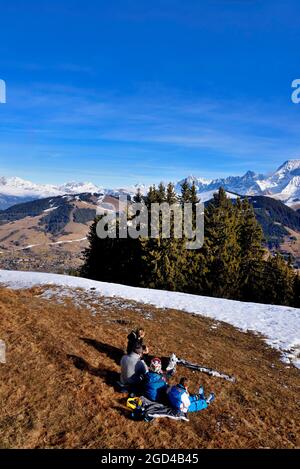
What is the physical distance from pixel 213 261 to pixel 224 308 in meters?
20.1

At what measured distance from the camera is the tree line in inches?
1797

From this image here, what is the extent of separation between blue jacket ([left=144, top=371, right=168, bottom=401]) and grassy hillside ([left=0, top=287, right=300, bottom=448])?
3.16 ft

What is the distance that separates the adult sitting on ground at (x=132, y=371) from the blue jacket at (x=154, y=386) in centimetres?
41

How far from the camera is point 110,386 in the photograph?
42.4 feet

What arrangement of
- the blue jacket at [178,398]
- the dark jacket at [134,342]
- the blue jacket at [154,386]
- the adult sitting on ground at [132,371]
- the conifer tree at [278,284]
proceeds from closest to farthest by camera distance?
the blue jacket at [178,398], the blue jacket at [154,386], the adult sitting on ground at [132,371], the dark jacket at [134,342], the conifer tree at [278,284]

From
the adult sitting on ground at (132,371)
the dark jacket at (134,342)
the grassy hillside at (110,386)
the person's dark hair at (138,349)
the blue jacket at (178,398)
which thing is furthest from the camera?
the dark jacket at (134,342)

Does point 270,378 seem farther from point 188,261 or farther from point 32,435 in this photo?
point 188,261

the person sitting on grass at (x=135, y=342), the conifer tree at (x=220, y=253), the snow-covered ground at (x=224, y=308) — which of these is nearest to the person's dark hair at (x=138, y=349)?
the person sitting on grass at (x=135, y=342)

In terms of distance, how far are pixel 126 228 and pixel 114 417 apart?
130 ft

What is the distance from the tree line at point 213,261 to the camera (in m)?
45.7

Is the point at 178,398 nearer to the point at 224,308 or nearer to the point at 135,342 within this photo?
the point at 135,342

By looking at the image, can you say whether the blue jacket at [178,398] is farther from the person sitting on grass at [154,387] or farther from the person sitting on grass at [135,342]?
the person sitting on grass at [135,342]

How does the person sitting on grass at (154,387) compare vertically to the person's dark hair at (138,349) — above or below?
below
